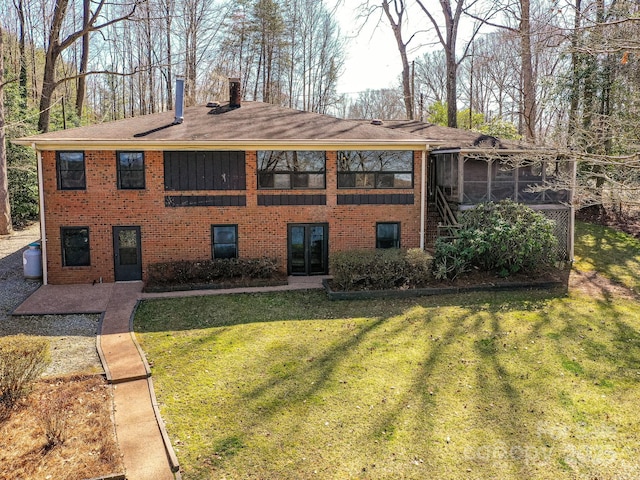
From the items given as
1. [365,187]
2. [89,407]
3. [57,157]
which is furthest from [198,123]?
[89,407]

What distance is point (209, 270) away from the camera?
13305 millimetres

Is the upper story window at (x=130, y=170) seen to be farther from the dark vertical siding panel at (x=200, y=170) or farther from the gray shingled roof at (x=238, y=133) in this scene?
the dark vertical siding panel at (x=200, y=170)

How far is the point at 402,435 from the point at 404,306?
18.0 feet

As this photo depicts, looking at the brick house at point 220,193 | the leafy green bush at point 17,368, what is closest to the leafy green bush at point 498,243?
the brick house at point 220,193

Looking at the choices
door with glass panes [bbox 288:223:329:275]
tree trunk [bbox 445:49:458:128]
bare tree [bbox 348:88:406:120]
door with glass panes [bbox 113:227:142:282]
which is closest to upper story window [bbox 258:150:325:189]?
door with glass panes [bbox 288:223:329:275]

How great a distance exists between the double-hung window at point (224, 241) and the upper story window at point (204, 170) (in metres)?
1.18

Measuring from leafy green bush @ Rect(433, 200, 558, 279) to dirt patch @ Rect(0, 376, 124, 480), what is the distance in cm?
907

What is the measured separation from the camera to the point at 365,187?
1450 cm

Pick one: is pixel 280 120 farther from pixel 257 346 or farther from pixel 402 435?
pixel 402 435

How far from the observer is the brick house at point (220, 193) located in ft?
43.4

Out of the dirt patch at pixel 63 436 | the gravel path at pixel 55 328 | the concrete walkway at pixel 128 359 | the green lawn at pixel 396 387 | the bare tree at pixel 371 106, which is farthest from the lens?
the bare tree at pixel 371 106

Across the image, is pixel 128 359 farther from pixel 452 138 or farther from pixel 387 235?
pixel 452 138

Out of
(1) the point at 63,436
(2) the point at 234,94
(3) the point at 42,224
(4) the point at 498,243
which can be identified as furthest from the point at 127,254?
(4) the point at 498,243

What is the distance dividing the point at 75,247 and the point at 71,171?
2093mm
